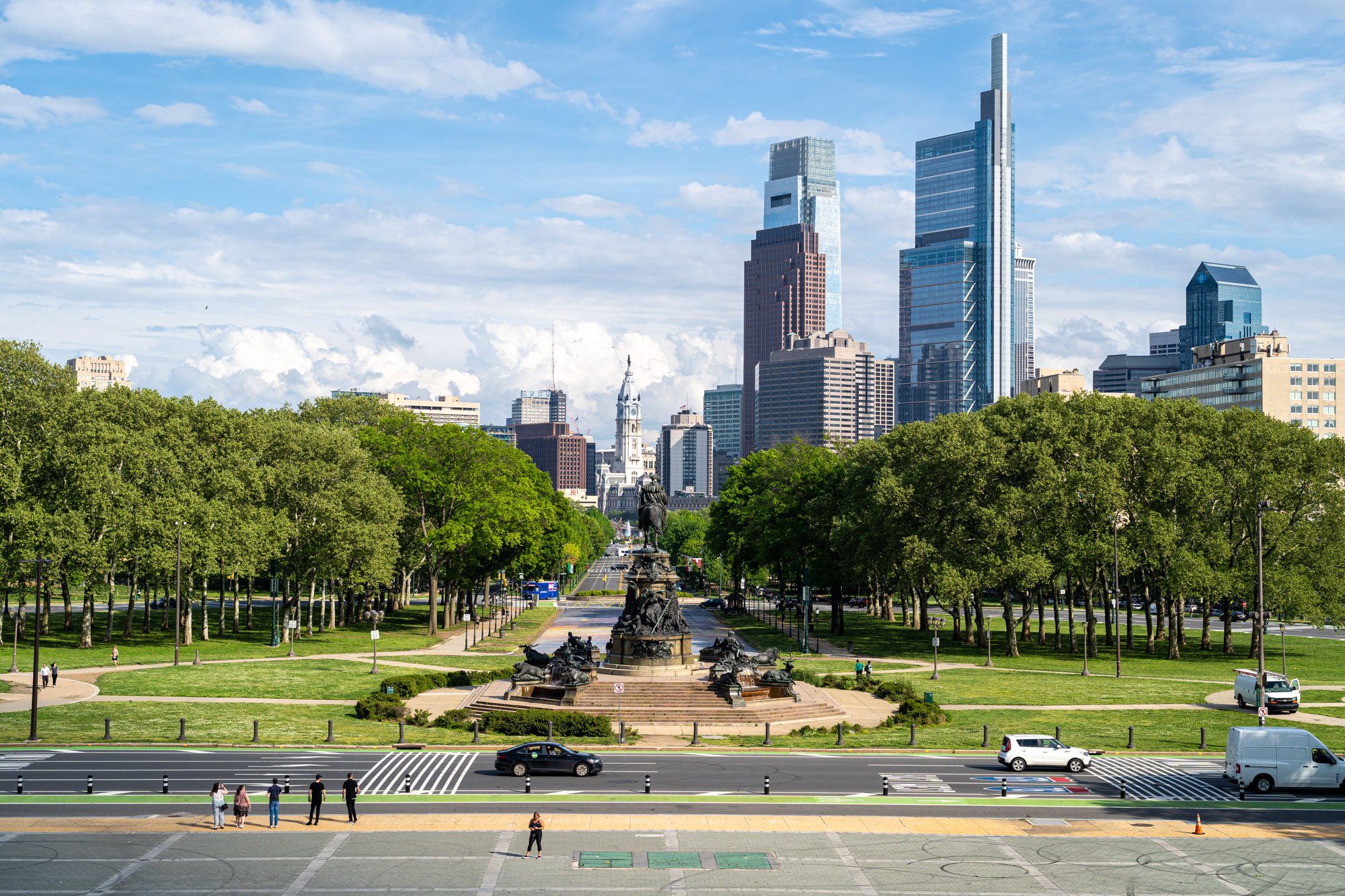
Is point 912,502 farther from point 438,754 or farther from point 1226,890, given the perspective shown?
point 1226,890

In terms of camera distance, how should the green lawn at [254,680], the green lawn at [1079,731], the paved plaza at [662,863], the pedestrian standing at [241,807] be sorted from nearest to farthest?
the paved plaza at [662,863], the pedestrian standing at [241,807], the green lawn at [1079,731], the green lawn at [254,680]

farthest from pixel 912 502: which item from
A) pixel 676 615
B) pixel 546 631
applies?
pixel 546 631

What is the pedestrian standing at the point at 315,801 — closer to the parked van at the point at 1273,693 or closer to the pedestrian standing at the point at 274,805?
the pedestrian standing at the point at 274,805

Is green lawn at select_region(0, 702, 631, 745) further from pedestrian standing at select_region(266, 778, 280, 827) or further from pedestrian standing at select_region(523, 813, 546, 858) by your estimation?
pedestrian standing at select_region(523, 813, 546, 858)

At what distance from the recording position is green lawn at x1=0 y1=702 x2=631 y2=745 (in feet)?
158

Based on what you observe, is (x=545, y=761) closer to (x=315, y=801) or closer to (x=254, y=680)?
(x=315, y=801)

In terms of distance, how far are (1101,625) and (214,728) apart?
95.3 meters

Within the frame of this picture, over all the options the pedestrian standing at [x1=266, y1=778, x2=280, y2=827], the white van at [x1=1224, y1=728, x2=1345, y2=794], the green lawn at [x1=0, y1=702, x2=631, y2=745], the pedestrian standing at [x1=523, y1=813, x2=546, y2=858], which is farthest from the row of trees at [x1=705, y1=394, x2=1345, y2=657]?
the pedestrian standing at [x1=266, y1=778, x2=280, y2=827]

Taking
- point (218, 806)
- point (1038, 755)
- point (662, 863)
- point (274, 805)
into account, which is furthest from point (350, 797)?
point (1038, 755)

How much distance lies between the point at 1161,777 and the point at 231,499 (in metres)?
66.0

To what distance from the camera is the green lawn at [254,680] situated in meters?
61.2

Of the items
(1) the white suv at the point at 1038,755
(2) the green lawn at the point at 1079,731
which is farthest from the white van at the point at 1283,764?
(2) the green lawn at the point at 1079,731

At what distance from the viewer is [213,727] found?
50688 mm

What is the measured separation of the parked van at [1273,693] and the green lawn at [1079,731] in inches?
37.6
